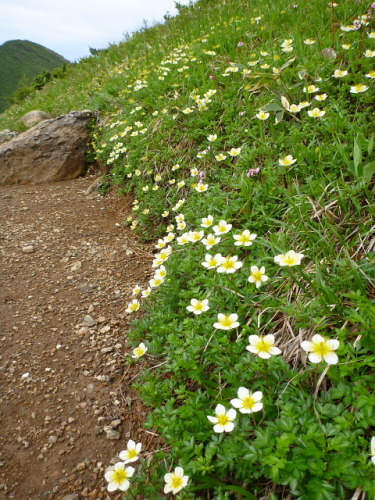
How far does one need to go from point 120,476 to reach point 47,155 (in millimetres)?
5330

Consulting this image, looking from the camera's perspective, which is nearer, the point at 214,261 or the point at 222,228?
the point at 214,261

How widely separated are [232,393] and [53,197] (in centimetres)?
426

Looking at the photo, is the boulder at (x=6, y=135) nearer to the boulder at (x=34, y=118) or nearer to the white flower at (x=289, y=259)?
the boulder at (x=34, y=118)

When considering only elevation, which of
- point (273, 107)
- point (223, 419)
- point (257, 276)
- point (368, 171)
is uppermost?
point (273, 107)

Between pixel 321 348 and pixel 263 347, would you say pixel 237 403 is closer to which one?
pixel 263 347

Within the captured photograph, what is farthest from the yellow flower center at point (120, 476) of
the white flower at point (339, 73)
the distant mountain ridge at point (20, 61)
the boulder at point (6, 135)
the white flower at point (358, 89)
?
the distant mountain ridge at point (20, 61)

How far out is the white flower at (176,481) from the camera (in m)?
1.24

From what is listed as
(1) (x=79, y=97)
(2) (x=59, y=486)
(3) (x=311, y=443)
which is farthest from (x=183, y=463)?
(1) (x=79, y=97)

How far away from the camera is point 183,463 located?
1343 mm

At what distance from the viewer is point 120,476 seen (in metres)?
1.35

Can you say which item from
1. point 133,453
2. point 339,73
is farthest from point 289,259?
point 339,73

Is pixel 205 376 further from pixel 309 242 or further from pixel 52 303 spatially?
pixel 52 303

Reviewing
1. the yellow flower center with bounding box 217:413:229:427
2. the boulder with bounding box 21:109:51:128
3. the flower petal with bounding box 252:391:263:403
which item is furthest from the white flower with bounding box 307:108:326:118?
the boulder with bounding box 21:109:51:128

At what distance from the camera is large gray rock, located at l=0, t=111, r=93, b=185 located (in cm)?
556
